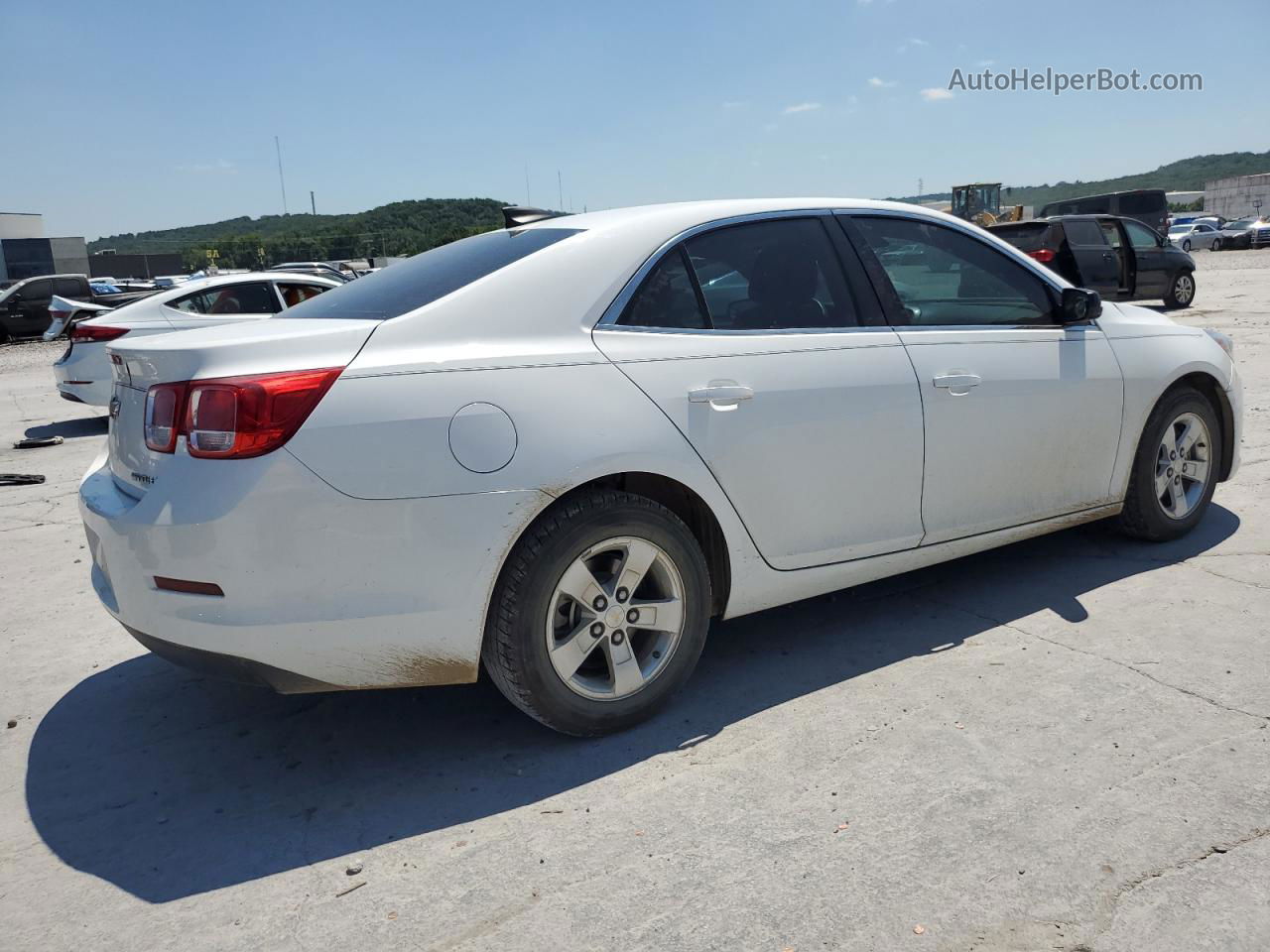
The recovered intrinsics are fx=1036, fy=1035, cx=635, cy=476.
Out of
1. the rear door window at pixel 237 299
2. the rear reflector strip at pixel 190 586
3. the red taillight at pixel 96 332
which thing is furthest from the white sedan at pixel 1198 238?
the rear reflector strip at pixel 190 586

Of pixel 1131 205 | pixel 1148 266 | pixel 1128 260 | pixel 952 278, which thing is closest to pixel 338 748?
pixel 952 278

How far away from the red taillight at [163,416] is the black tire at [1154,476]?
3.99 m

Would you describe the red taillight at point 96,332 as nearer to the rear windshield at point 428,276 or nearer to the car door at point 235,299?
the car door at point 235,299

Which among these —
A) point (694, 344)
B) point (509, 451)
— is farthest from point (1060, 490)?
point (509, 451)

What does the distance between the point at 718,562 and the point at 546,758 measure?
2.82 feet

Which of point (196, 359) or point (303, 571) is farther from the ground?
point (196, 359)

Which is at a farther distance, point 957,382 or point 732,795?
point 957,382

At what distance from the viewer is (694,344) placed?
3.37 meters

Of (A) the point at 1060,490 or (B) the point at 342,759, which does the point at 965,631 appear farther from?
(B) the point at 342,759

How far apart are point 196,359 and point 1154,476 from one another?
13.5 ft

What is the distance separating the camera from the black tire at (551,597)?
3014 millimetres

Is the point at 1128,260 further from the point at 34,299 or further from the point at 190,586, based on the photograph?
the point at 34,299

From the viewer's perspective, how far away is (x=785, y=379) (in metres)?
3.47

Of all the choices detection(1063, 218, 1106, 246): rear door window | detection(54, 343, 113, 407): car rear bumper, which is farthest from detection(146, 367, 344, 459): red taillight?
detection(1063, 218, 1106, 246): rear door window
